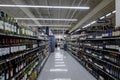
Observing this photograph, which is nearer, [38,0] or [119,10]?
[119,10]

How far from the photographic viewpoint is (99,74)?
5.82 meters

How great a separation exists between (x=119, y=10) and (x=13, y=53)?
3.46 metres

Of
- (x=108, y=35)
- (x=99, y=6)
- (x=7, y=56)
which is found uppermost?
(x=99, y=6)

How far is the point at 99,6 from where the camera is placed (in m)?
8.77

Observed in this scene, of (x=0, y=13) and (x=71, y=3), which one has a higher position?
(x=71, y=3)

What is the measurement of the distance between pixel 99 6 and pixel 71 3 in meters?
1.77

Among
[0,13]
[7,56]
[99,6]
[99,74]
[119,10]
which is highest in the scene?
[99,6]

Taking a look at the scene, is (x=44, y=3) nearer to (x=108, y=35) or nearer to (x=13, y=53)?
(x=108, y=35)

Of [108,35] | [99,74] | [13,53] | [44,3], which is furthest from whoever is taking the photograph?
[44,3]

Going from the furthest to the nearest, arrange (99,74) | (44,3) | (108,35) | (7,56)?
(44,3) → (99,74) → (108,35) → (7,56)

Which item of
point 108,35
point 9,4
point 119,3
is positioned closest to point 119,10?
point 119,3

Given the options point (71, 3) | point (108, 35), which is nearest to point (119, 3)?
point (108, 35)

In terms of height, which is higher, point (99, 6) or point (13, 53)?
point (99, 6)

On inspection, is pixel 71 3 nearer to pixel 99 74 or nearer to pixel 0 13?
pixel 99 74
